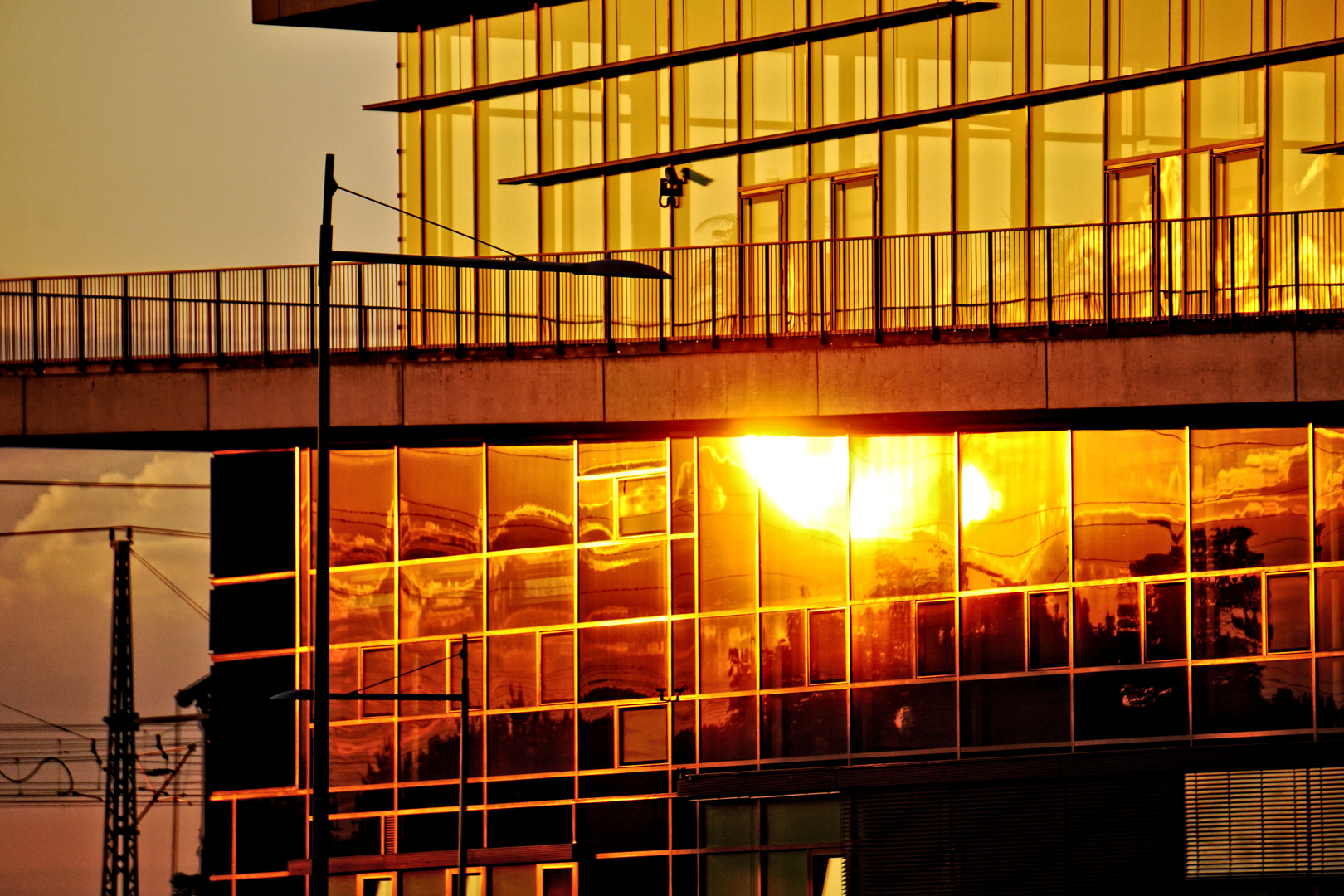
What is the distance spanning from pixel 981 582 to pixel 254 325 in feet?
38.0

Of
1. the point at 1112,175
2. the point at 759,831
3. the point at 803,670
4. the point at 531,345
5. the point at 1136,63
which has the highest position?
the point at 1136,63

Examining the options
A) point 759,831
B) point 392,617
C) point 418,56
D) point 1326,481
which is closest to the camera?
point 1326,481

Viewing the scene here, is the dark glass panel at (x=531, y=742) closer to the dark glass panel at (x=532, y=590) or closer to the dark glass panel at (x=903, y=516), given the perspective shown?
the dark glass panel at (x=532, y=590)

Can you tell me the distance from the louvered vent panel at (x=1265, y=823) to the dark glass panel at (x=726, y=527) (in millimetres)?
6755

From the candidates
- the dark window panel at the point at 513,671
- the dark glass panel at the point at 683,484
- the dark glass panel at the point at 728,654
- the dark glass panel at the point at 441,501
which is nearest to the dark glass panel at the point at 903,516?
the dark glass panel at the point at 728,654

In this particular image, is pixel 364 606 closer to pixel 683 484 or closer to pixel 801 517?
pixel 683 484

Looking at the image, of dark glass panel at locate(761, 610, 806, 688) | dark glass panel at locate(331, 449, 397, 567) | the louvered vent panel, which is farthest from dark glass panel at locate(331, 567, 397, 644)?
the louvered vent panel

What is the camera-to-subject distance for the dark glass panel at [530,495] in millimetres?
25500

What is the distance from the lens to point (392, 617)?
1027 inches

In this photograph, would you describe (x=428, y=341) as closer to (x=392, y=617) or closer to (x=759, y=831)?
(x=392, y=617)

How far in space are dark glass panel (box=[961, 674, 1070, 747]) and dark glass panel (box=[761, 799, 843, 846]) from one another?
7.30 ft

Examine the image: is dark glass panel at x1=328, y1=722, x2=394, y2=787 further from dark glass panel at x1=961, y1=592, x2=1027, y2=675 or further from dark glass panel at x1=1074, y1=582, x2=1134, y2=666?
dark glass panel at x1=1074, y1=582, x2=1134, y2=666

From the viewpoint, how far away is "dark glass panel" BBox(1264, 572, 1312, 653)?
74.5 feet

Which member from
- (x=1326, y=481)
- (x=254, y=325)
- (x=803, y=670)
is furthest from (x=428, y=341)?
(x=1326, y=481)
